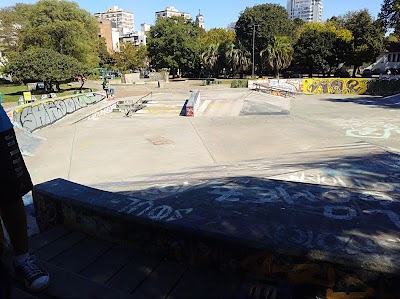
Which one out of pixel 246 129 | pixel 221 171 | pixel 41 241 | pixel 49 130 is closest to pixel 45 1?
pixel 49 130

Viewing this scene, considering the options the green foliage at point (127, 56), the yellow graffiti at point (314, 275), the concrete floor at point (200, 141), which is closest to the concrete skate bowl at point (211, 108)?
the concrete floor at point (200, 141)

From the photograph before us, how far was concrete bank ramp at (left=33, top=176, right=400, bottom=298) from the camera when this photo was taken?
187cm

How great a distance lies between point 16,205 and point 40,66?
32.1 meters

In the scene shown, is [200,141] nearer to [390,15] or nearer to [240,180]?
[240,180]

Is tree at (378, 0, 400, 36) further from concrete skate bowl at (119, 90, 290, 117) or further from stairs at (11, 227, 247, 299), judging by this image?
stairs at (11, 227, 247, 299)

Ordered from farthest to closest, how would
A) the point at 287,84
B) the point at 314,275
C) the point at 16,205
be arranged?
the point at 287,84 → the point at 16,205 → the point at 314,275

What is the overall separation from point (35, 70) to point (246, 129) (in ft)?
77.0

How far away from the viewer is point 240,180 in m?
6.00

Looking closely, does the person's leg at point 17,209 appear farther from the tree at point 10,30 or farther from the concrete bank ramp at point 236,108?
the tree at point 10,30

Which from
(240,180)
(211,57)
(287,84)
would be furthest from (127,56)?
(240,180)

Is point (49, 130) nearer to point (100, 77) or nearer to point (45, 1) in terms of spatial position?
point (45, 1)

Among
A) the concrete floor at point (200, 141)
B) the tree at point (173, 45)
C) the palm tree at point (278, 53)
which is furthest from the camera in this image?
the tree at point (173, 45)

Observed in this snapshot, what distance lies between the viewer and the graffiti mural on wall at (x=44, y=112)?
15.7 m

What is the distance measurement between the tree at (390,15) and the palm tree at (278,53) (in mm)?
24439
